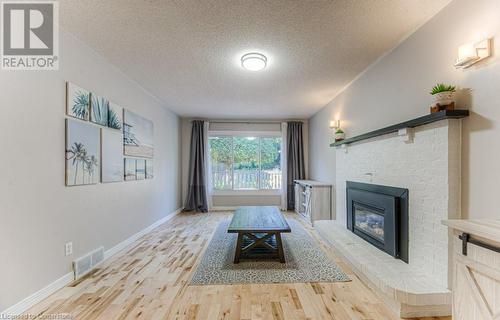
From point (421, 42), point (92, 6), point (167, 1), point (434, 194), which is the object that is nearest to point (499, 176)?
point (434, 194)

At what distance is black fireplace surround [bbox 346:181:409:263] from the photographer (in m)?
2.40

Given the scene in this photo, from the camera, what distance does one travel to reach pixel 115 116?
10.4 ft

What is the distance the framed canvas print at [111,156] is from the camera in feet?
9.49

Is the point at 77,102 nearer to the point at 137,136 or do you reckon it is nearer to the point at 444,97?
the point at 137,136

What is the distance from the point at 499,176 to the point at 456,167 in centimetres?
30

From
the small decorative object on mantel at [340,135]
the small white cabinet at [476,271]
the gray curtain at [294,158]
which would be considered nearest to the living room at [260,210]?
the small white cabinet at [476,271]

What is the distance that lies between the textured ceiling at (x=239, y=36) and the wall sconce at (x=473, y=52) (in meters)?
0.53

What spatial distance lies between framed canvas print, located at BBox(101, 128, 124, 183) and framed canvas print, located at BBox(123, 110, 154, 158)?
0.19 meters

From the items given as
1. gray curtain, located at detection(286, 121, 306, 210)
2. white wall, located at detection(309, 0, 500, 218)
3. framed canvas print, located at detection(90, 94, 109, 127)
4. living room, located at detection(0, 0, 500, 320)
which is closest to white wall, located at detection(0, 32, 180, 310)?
living room, located at detection(0, 0, 500, 320)

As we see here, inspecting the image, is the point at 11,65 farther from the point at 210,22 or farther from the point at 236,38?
the point at 236,38

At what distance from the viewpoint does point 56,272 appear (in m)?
2.21

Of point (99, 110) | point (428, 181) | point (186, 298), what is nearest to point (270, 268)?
point (186, 298)

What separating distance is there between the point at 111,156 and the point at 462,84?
370 cm

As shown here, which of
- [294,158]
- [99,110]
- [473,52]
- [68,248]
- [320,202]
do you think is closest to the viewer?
[473,52]
